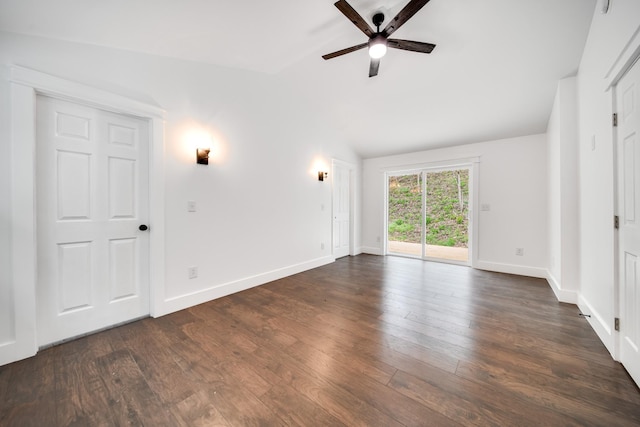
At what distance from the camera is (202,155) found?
270 cm

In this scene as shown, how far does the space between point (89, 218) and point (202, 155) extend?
1179 mm

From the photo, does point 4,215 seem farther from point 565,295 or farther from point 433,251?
point 433,251

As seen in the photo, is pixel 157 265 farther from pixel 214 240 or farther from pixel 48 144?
pixel 48 144

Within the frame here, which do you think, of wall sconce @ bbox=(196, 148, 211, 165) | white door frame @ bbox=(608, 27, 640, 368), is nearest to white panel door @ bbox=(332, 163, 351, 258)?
wall sconce @ bbox=(196, 148, 211, 165)

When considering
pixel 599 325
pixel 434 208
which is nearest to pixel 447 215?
pixel 434 208

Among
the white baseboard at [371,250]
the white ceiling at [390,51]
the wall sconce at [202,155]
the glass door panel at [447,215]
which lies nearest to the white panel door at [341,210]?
the white baseboard at [371,250]

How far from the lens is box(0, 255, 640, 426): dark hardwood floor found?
126cm

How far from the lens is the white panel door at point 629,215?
148 centimetres

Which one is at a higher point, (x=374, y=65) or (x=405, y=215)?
(x=374, y=65)

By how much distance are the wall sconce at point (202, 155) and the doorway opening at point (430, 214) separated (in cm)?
414

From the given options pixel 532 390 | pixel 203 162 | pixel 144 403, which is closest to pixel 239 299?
pixel 144 403

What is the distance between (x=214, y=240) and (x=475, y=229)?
176 inches

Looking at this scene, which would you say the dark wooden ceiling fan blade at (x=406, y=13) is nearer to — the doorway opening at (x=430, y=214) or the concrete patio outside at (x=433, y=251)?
the doorway opening at (x=430, y=214)

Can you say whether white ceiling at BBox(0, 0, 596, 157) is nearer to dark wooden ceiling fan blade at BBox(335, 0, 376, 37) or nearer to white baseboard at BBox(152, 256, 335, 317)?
dark wooden ceiling fan blade at BBox(335, 0, 376, 37)
